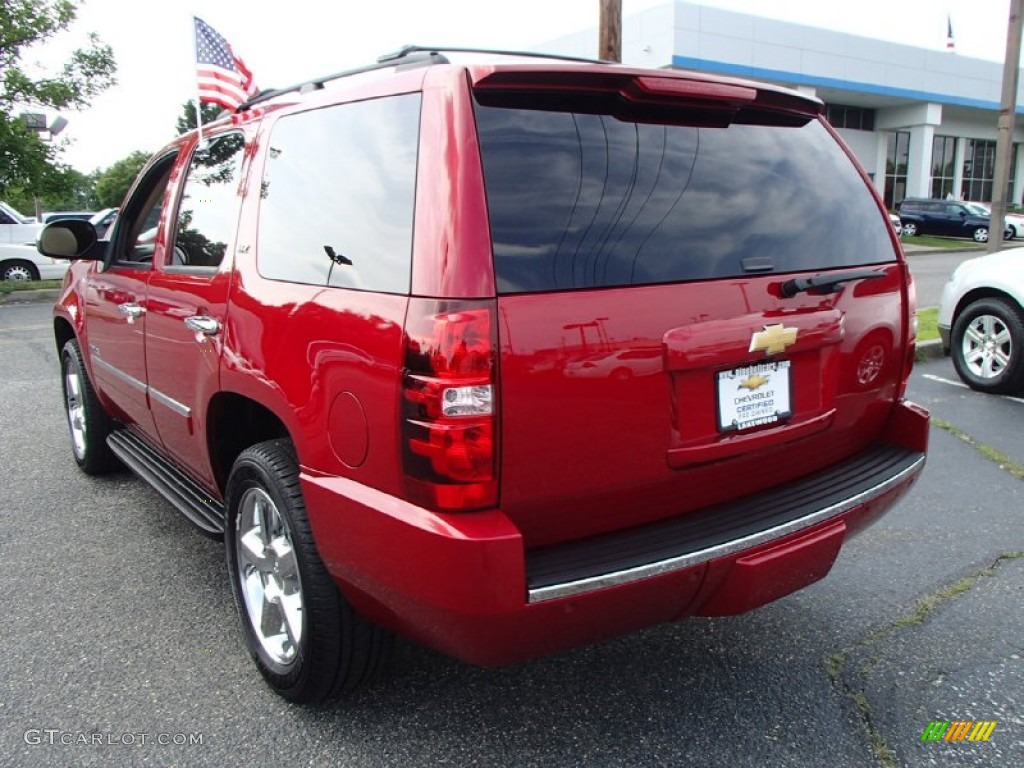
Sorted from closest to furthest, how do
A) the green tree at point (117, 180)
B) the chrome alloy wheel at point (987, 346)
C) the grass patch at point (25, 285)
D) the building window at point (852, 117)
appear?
the chrome alloy wheel at point (987, 346)
the grass patch at point (25, 285)
the building window at point (852, 117)
the green tree at point (117, 180)

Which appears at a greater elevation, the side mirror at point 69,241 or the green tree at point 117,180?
the green tree at point 117,180

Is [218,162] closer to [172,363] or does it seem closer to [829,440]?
[172,363]

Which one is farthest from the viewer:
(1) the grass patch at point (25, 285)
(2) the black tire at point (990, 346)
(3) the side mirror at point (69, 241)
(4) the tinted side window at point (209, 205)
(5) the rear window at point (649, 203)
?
(1) the grass patch at point (25, 285)

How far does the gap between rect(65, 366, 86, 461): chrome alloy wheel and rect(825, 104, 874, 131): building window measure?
3815cm

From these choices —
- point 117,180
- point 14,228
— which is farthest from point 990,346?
point 117,180

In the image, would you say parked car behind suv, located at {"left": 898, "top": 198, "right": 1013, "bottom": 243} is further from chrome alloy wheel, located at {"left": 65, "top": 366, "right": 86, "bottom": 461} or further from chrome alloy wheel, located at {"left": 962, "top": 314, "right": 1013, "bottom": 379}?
chrome alloy wheel, located at {"left": 65, "top": 366, "right": 86, "bottom": 461}

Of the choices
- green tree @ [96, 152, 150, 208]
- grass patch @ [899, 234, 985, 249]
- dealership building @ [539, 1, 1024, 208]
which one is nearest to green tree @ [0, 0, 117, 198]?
dealership building @ [539, 1, 1024, 208]

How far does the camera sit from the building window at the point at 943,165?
42250 mm

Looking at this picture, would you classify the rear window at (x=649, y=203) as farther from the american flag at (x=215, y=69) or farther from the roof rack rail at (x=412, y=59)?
the american flag at (x=215, y=69)

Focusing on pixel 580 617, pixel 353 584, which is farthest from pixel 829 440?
pixel 353 584

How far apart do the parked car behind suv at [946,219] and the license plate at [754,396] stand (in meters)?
33.8

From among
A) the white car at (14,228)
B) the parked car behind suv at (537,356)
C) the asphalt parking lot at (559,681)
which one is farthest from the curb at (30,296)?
the parked car behind suv at (537,356)

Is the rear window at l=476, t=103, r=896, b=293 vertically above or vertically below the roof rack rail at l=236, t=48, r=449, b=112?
below

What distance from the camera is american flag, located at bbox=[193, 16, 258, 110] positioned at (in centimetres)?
652
